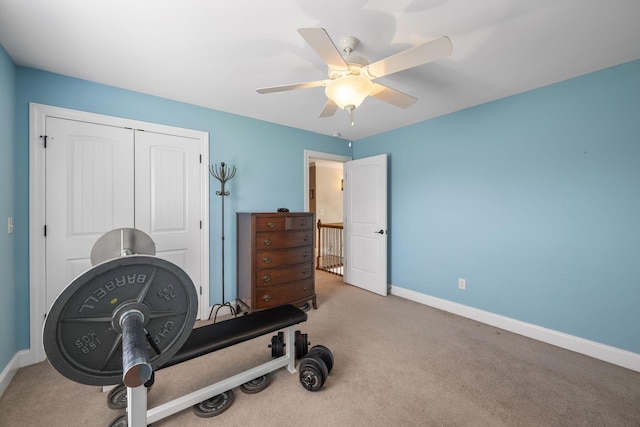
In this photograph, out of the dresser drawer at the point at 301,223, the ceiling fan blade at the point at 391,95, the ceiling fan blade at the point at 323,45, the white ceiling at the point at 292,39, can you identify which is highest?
the white ceiling at the point at 292,39

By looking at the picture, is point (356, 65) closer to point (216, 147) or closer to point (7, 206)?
point (216, 147)

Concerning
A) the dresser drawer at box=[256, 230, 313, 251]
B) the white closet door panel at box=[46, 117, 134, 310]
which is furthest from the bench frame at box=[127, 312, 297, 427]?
the white closet door panel at box=[46, 117, 134, 310]

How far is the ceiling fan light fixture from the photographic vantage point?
1.57 meters

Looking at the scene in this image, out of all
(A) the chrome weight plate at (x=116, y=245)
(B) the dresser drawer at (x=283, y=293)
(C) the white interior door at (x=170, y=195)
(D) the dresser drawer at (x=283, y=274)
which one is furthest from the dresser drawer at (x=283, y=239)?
(A) the chrome weight plate at (x=116, y=245)

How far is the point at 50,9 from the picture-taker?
1.49 metres

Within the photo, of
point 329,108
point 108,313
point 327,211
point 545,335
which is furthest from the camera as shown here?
point 327,211

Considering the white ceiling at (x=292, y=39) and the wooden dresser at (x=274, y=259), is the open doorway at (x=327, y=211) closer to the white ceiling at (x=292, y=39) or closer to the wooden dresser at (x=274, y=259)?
the wooden dresser at (x=274, y=259)

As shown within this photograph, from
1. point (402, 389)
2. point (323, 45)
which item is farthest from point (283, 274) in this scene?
point (323, 45)

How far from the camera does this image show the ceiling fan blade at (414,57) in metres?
1.27

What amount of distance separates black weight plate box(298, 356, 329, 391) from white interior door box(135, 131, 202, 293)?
5.47 ft

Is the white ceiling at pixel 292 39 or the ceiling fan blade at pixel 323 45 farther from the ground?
the white ceiling at pixel 292 39

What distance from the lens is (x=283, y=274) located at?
287 cm

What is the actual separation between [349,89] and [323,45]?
1.08ft

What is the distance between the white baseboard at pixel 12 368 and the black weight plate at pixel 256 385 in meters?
1.59
